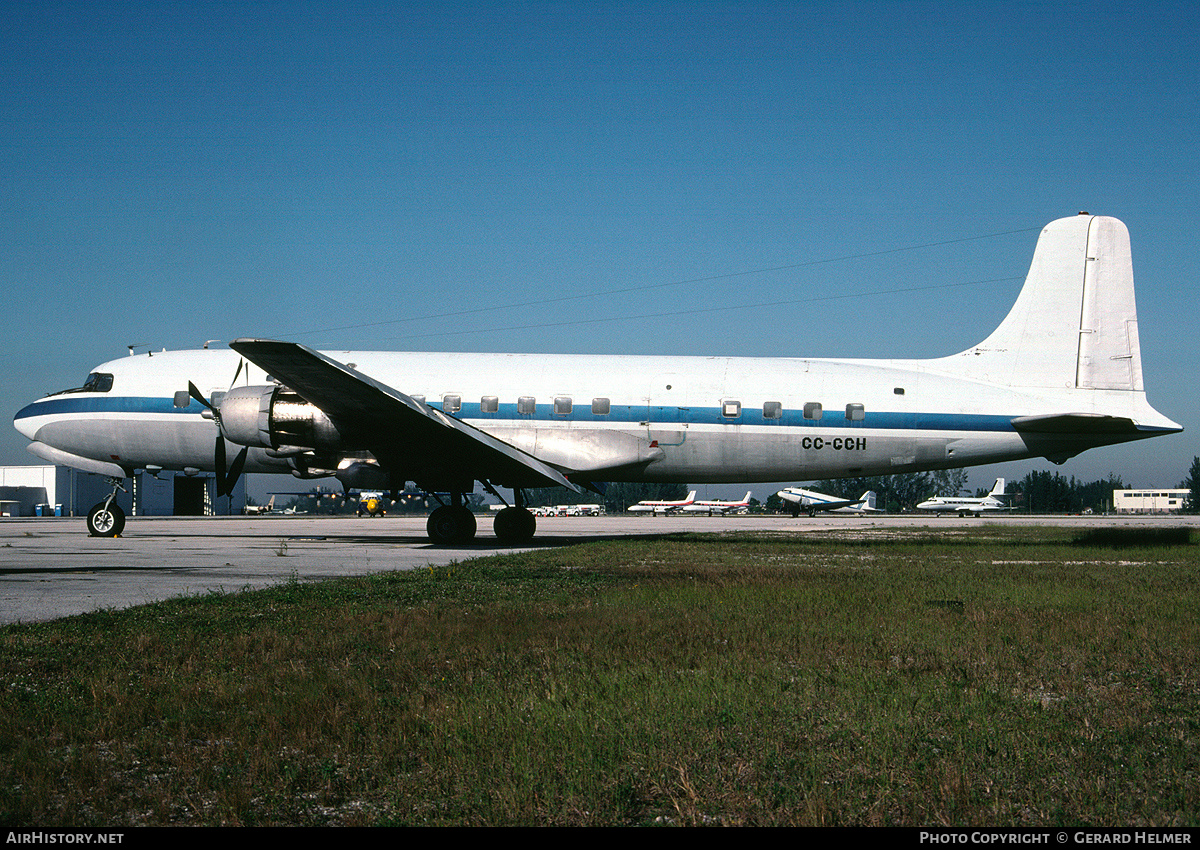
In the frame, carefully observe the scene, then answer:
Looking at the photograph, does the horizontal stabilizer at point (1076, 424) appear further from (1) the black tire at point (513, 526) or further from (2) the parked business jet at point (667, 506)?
(2) the parked business jet at point (667, 506)

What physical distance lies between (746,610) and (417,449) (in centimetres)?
1137

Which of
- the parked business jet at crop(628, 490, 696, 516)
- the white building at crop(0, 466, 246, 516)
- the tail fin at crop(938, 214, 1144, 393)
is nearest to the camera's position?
the tail fin at crop(938, 214, 1144, 393)

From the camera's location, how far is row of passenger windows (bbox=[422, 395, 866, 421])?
20484 millimetres

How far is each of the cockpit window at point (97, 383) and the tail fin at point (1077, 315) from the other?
2228 centimetres

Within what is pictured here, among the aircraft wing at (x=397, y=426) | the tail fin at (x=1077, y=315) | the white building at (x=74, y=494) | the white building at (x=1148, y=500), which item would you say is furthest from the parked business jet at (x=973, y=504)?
the aircraft wing at (x=397, y=426)

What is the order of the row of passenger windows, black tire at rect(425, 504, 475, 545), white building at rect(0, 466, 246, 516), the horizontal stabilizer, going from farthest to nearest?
white building at rect(0, 466, 246, 516) < black tire at rect(425, 504, 475, 545) < the row of passenger windows < the horizontal stabilizer

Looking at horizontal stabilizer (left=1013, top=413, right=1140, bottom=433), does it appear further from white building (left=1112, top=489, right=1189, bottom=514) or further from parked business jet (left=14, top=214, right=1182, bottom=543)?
white building (left=1112, top=489, right=1189, bottom=514)

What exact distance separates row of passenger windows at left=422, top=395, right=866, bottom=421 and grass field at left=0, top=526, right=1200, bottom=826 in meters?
10.1

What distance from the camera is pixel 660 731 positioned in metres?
5.03

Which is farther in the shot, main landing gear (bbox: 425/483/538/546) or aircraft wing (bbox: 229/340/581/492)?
main landing gear (bbox: 425/483/538/546)

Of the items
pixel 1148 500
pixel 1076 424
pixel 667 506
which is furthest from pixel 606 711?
pixel 1148 500

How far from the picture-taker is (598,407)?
2075cm

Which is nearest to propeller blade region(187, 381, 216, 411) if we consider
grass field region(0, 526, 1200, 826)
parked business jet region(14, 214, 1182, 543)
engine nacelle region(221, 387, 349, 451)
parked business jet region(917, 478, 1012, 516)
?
parked business jet region(14, 214, 1182, 543)
